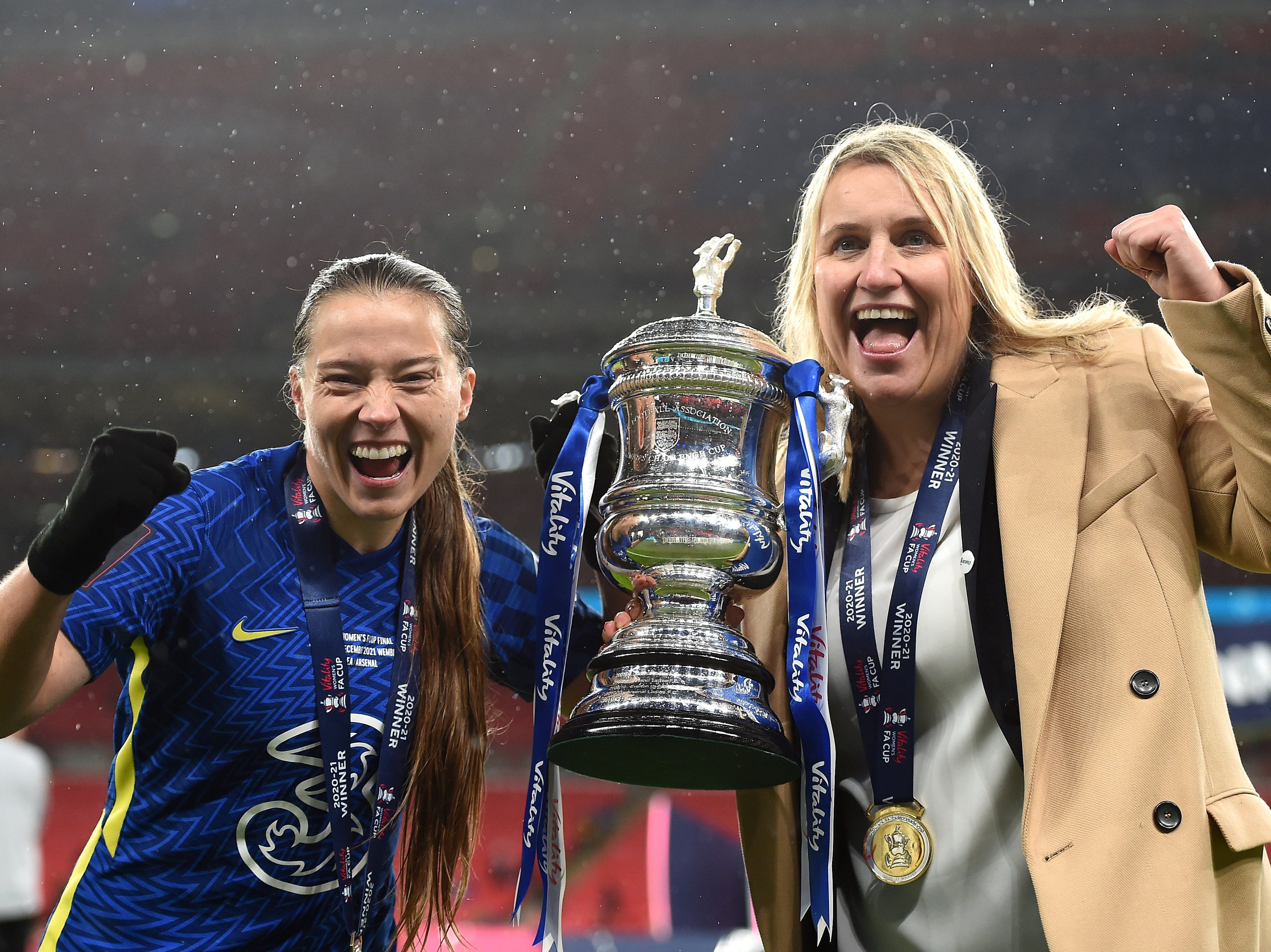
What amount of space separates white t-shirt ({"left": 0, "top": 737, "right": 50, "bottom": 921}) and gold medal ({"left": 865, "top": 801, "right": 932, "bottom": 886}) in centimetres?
359

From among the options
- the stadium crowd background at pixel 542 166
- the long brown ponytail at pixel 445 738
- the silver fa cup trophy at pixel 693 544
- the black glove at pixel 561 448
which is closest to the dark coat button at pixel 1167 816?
the silver fa cup trophy at pixel 693 544

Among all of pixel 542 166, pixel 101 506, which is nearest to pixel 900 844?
pixel 101 506

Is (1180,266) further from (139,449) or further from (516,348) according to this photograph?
(516,348)

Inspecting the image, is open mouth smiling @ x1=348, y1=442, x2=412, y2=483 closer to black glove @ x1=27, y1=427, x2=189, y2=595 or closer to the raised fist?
black glove @ x1=27, y1=427, x2=189, y2=595

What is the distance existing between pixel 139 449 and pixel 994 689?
41.6 inches

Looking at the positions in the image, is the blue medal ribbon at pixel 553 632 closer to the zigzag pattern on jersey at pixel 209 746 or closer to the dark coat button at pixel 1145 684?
the zigzag pattern on jersey at pixel 209 746

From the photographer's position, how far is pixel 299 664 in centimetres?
161

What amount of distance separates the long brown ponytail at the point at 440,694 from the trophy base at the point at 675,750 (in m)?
0.28

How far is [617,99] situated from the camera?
6.78 meters

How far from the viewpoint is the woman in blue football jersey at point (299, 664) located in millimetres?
1522

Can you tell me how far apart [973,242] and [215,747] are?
1.25m

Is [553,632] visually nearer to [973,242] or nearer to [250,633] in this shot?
[250,633]

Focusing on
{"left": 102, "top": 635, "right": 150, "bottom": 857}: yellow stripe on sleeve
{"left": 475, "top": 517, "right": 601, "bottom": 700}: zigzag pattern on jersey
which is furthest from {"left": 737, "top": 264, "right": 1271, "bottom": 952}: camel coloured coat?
{"left": 102, "top": 635, "right": 150, "bottom": 857}: yellow stripe on sleeve

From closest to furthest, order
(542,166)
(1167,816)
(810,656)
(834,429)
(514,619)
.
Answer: (1167,816) → (810,656) → (834,429) → (514,619) → (542,166)
